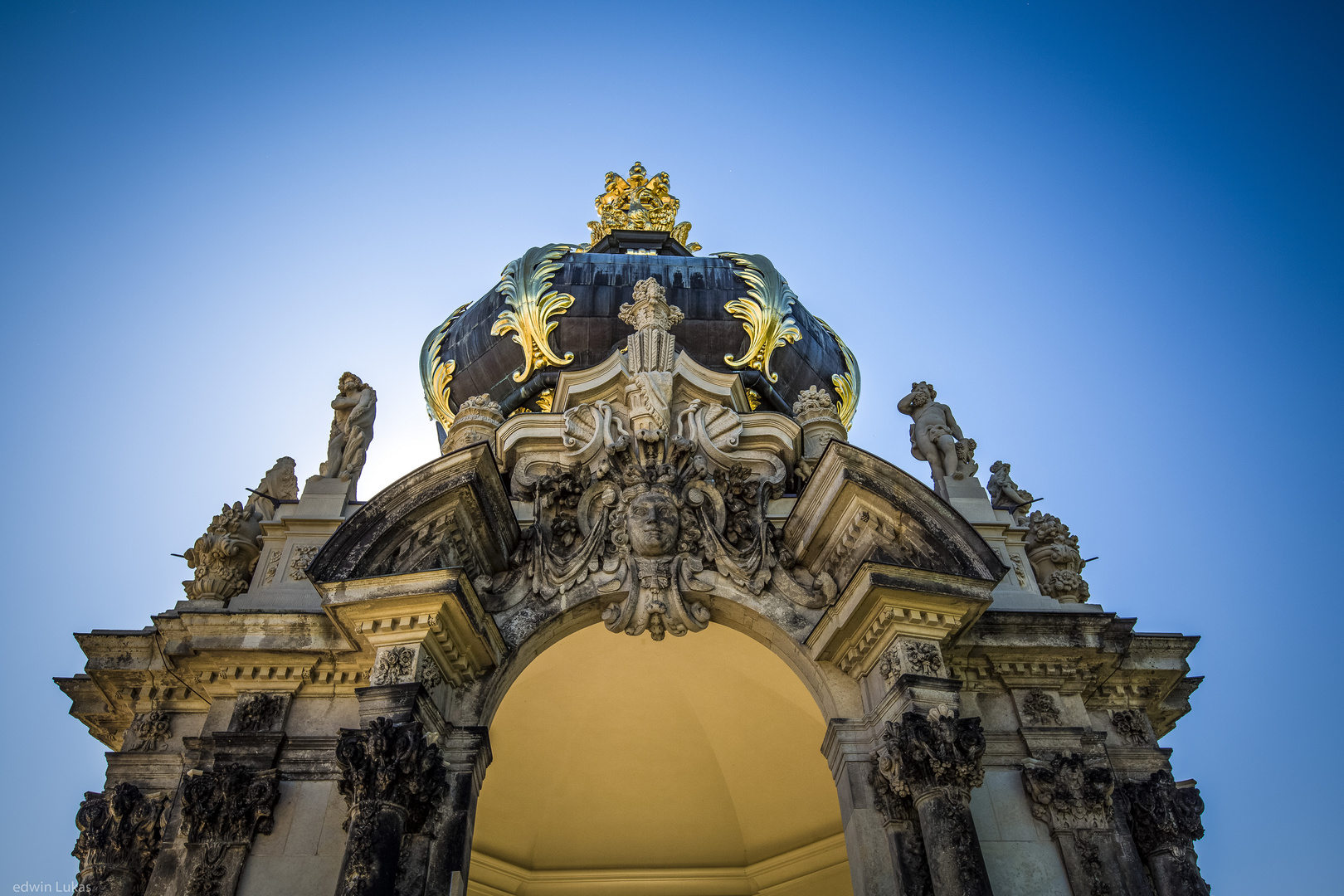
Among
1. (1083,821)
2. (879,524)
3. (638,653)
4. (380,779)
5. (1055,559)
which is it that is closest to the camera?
(380,779)

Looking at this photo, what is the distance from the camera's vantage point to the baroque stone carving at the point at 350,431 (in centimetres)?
1188

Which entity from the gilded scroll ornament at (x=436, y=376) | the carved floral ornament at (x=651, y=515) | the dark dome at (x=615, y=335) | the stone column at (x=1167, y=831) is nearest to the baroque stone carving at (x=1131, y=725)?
the stone column at (x=1167, y=831)

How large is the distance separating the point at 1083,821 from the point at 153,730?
9.11m

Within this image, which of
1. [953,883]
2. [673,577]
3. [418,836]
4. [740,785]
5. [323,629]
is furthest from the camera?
→ [740,785]

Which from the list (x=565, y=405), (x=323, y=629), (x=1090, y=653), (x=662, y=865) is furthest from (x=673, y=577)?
(x=662, y=865)

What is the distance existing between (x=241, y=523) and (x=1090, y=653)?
9.38m

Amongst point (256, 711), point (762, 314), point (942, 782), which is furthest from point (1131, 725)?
point (256, 711)

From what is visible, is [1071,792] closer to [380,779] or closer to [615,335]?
[380,779]

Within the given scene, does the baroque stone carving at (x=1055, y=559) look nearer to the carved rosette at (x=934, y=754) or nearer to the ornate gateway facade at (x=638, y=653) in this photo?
the ornate gateway facade at (x=638, y=653)

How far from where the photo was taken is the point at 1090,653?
34.0 ft

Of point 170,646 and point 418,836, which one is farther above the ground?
point 170,646

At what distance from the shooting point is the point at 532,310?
15.5 metres

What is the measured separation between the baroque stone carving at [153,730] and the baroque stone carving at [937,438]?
8977 mm

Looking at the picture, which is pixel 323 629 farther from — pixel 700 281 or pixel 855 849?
pixel 700 281
